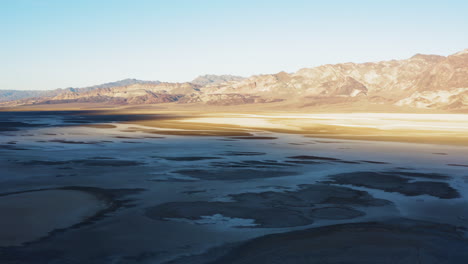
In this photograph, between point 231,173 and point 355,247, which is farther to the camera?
point 231,173

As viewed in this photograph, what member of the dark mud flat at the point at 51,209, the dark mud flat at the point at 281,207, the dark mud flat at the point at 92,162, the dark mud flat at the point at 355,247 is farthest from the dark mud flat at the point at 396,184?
A: the dark mud flat at the point at 92,162

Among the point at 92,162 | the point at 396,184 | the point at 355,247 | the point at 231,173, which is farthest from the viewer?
the point at 92,162

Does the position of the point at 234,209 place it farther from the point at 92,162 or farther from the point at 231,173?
the point at 92,162

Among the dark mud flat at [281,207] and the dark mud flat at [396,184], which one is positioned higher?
the dark mud flat at [396,184]

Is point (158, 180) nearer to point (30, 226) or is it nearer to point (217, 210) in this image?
point (217, 210)

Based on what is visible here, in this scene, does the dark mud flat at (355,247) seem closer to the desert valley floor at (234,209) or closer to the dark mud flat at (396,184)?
the desert valley floor at (234,209)

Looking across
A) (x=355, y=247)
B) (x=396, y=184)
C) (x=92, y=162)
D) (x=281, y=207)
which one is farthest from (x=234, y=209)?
(x=92, y=162)
